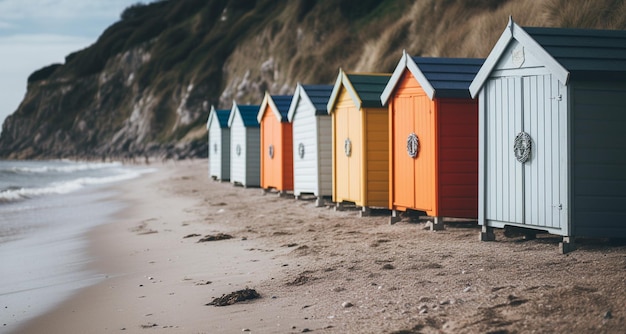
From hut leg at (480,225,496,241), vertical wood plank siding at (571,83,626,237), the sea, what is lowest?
the sea

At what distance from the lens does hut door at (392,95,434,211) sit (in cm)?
1080

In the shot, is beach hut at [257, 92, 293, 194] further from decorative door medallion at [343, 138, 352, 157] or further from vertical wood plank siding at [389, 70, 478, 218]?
vertical wood plank siding at [389, 70, 478, 218]

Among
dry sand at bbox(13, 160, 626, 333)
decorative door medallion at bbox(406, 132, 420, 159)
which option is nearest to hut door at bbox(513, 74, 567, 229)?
dry sand at bbox(13, 160, 626, 333)

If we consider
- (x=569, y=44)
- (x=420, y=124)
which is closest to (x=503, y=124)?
(x=569, y=44)

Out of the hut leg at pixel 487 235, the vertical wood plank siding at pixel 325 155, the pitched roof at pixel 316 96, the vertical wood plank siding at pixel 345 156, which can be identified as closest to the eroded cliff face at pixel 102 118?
the pitched roof at pixel 316 96

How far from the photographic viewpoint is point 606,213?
7.95m

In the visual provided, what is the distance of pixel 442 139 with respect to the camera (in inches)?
417

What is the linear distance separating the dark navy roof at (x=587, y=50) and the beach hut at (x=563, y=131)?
1 centimetres

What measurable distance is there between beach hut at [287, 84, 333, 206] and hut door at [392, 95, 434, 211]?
428 cm

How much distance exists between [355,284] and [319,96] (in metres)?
9.97

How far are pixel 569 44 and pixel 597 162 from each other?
1.47 meters

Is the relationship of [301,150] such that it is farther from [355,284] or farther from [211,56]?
[211,56]

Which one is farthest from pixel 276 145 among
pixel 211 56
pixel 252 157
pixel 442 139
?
pixel 211 56

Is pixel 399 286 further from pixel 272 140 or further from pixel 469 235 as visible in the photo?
pixel 272 140
